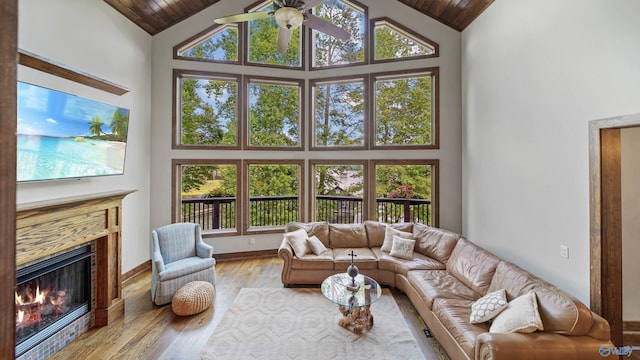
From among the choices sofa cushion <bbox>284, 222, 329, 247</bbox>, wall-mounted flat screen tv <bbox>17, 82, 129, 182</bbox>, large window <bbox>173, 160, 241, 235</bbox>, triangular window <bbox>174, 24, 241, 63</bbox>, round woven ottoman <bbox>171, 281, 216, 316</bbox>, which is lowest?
round woven ottoman <bbox>171, 281, 216, 316</bbox>

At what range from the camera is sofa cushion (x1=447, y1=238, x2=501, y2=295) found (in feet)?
11.3

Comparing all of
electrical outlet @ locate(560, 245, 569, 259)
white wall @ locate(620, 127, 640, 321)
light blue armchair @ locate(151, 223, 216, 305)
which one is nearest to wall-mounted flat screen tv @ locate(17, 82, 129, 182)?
light blue armchair @ locate(151, 223, 216, 305)

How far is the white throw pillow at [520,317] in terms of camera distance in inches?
92.6

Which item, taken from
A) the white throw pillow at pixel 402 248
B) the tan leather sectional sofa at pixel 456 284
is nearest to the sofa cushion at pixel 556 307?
the tan leather sectional sofa at pixel 456 284

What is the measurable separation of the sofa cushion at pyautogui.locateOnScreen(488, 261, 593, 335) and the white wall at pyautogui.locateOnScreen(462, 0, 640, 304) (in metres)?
0.44

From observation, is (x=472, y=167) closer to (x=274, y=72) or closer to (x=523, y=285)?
(x=523, y=285)

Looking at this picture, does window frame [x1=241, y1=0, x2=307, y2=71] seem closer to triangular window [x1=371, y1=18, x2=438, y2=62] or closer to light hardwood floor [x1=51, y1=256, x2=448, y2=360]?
triangular window [x1=371, y1=18, x2=438, y2=62]

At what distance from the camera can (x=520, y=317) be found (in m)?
2.43

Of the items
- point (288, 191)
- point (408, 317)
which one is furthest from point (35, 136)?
point (408, 317)

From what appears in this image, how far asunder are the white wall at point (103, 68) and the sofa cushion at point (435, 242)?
483cm

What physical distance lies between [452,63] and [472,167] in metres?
2.08

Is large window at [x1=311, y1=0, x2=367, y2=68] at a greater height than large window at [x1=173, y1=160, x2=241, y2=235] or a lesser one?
greater

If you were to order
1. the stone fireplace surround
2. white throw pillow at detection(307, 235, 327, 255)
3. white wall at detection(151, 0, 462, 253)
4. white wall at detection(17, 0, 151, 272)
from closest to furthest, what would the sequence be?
Result: the stone fireplace surround < white wall at detection(17, 0, 151, 272) < white throw pillow at detection(307, 235, 327, 255) < white wall at detection(151, 0, 462, 253)

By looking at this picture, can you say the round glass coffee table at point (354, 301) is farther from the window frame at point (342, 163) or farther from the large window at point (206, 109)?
the large window at point (206, 109)
